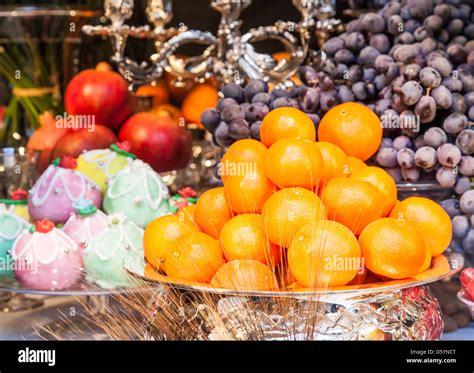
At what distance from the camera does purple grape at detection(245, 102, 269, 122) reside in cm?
122

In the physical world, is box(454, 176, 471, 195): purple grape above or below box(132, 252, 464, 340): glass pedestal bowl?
above

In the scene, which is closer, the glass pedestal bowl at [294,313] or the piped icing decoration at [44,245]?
the glass pedestal bowl at [294,313]

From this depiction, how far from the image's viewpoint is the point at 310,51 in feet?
5.00

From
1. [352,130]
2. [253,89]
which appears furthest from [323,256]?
[253,89]

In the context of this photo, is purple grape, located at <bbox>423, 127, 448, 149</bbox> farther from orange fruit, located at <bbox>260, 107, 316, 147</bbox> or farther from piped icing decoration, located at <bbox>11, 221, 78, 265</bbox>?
piped icing decoration, located at <bbox>11, 221, 78, 265</bbox>

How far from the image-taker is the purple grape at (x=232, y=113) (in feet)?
4.04

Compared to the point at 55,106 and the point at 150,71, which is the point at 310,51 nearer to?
the point at 150,71

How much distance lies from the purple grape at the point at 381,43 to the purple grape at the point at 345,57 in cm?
4

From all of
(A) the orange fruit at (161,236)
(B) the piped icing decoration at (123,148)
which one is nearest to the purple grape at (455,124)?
(A) the orange fruit at (161,236)

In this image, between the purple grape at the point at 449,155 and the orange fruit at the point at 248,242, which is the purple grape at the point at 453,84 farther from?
the orange fruit at the point at 248,242

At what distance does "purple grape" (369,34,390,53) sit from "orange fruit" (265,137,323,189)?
43 centimetres

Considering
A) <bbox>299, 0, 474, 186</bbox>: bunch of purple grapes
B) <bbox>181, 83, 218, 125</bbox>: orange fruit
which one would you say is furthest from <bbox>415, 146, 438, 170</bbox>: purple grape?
<bbox>181, 83, 218, 125</bbox>: orange fruit

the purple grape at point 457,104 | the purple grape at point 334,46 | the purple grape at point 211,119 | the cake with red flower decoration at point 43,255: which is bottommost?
the cake with red flower decoration at point 43,255

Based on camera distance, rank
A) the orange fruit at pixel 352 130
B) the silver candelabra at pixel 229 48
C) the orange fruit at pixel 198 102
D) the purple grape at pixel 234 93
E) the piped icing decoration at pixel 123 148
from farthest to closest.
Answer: the orange fruit at pixel 198 102, the silver candelabra at pixel 229 48, the piped icing decoration at pixel 123 148, the purple grape at pixel 234 93, the orange fruit at pixel 352 130
